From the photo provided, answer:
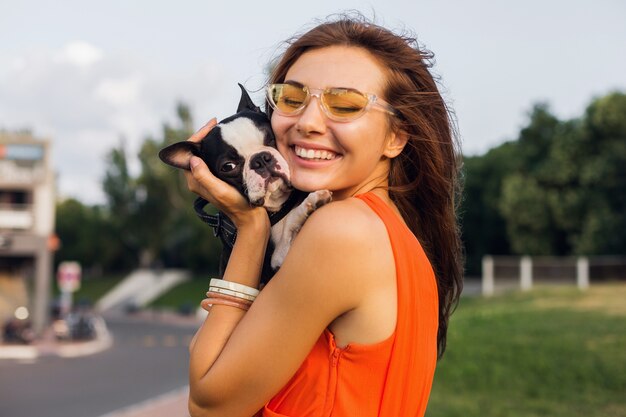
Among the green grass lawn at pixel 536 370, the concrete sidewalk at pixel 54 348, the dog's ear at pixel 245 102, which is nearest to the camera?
the dog's ear at pixel 245 102

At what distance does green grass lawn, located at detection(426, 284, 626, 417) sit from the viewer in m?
8.15

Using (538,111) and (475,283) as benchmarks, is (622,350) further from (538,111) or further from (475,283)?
(538,111)

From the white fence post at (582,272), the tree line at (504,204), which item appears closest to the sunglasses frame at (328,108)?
the tree line at (504,204)

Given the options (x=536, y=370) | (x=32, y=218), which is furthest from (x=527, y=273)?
(x=536, y=370)

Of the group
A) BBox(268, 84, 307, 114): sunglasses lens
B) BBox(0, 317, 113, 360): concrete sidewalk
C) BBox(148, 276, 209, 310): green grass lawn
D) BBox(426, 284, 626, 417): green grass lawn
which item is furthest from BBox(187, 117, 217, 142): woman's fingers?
BBox(148, 276, 209, 310): green grass lawn

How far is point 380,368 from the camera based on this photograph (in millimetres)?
1662

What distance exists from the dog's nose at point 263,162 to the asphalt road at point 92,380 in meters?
12.4

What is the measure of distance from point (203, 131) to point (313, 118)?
427 mm

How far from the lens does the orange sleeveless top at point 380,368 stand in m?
1.63

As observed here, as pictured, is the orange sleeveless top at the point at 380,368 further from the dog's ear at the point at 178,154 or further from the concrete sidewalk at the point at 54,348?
the concrete sidewalk at the point at 54,348

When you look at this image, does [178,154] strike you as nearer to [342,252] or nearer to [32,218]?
[342,252]

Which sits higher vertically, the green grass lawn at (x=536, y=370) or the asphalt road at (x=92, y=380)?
the green grass lawn at (x=536, y=370)

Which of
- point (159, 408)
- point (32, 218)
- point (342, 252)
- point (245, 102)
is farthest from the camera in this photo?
point (32, 218)

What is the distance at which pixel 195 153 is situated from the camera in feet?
6.92
